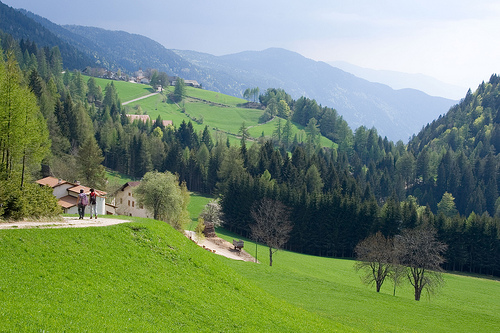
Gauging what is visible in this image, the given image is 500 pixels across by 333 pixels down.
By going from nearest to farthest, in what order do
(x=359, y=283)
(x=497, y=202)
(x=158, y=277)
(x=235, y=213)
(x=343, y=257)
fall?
(x=158, y=277) → (x=359, y=283) → (x=343, y=257) → (x=235, y=213) → (x=497, y=202)

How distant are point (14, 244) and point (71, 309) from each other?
511 centimetres

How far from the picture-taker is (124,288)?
19.6 metres

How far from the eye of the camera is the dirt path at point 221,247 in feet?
219

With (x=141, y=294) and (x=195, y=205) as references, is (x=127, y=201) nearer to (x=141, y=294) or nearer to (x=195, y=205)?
(x=195, y=205)

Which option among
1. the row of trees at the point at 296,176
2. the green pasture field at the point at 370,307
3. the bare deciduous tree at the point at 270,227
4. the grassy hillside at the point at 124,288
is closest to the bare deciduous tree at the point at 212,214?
the row of trees at the point at 296,176

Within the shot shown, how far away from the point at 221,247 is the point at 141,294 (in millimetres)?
54495

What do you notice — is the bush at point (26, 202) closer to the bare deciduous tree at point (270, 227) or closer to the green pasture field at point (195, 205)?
the bare deciduous tree at point (270, 227)

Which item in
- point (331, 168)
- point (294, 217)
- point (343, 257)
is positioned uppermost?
point (331, 168)

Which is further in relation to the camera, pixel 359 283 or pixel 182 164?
pixel 182 164

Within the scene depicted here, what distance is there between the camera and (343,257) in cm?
9131

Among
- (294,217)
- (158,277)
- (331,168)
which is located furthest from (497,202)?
(158,277)

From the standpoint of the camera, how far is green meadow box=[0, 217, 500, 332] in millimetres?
15891

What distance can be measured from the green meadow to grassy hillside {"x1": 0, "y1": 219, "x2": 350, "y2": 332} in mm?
45

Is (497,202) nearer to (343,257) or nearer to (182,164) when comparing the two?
(343,257)
